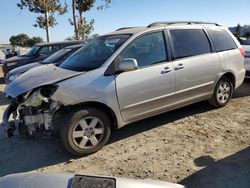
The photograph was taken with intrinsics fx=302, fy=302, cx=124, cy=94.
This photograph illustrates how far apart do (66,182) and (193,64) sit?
3946 millimetres

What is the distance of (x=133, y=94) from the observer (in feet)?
15.5

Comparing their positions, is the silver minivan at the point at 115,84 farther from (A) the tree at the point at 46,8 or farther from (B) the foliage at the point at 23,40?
(B) the foliage at the point at 23,40

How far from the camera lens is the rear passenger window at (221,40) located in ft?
19.6

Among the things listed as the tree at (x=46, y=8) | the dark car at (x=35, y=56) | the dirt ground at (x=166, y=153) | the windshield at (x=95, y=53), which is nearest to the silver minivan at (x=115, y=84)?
the windshield at (x=95, y=53)

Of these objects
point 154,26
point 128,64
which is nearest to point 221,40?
point 154,26

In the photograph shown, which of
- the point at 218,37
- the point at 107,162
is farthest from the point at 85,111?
the point at 218,37

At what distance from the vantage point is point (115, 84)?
4527mm

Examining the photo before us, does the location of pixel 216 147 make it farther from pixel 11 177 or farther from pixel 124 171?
pixel 11 177

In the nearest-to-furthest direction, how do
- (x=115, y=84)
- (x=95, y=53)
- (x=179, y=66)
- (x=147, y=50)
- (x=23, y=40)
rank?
(x=115, y=84) < (x=147, y=50) < (x=95, y=53) < (x=179, y=66) < (x=23, y=40)

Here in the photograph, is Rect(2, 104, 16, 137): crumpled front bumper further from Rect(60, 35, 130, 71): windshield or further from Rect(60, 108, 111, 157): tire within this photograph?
Rect(60, 35, 130, 71): windshield

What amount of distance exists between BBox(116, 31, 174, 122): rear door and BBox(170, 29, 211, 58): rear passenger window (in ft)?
1.04

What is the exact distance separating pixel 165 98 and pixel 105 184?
132 inches

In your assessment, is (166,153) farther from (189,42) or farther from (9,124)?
(9,124)

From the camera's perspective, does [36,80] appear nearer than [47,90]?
No
